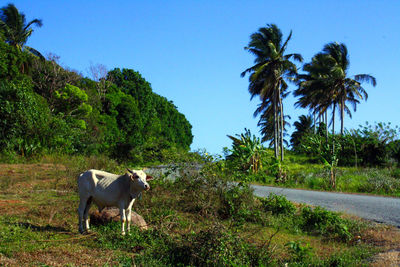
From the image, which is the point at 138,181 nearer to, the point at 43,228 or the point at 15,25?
the point at 43,228

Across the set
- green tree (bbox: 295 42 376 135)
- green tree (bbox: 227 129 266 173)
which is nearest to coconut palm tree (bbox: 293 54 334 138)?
green tree (bbox: 295 42 376 135)

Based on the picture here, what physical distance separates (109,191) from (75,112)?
27.5 m

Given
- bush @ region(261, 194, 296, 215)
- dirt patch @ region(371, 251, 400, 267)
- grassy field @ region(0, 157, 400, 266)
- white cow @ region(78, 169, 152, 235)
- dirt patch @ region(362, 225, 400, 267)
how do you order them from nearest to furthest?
grassy field @ region(0, 157, 400, 266) < dirt patch @ region(371, 251, 400, 267) < dirt patch @ region(362, 225, 400, 267) < white cow @ region(78, 169, 152, 235) < bush @ region(261, 194, 296, 215)

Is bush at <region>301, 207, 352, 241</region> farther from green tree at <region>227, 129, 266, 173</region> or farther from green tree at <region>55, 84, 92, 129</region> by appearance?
green tree at <region>55, 84, 92, 129</region>

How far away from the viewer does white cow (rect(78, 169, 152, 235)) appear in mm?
7133

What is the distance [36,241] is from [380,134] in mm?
36277

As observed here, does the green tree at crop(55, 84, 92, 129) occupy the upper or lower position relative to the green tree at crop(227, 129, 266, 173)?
upper

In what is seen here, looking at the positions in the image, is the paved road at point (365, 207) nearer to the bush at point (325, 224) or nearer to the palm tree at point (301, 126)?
the bush at point (325, 224)

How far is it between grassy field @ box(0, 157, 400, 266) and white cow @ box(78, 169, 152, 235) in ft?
1.36

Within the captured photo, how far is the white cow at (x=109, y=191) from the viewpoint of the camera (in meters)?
7.13

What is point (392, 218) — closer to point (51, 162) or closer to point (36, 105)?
point (51, 162)

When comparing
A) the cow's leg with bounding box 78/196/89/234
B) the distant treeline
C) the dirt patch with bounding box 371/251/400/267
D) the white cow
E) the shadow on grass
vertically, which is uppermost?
the distant treeline

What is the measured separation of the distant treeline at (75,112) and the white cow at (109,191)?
457 centimetres

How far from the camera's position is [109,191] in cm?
725
